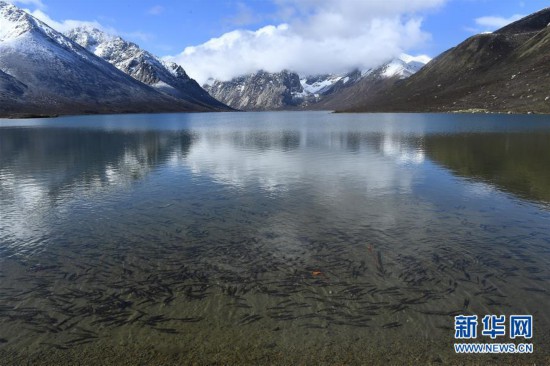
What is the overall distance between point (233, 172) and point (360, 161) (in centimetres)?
2002

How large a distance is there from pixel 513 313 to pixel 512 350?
96.9 inches

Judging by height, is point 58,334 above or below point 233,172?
below

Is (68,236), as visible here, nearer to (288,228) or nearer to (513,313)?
(288,228)

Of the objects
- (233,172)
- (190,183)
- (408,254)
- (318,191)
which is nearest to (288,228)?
(408,254)

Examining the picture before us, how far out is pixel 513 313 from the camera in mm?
16047

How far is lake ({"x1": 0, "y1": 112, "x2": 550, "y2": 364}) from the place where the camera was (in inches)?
568

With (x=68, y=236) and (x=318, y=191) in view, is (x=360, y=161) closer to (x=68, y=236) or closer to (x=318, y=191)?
(x=318, y=191)

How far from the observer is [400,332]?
48.8ft

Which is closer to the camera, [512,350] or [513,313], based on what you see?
[512,350]

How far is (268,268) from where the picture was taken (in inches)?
799

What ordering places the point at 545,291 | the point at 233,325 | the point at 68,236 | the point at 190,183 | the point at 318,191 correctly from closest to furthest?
the point at 233,325
the point at 545,291
the point at 68,236
the point at 318,191
the point at 190,183

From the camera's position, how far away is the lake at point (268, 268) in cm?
1444

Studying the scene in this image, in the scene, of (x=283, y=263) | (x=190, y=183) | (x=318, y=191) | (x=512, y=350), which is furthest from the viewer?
(x=190, y=183)

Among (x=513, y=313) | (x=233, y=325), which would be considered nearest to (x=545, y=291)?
(x=513, y=313)
